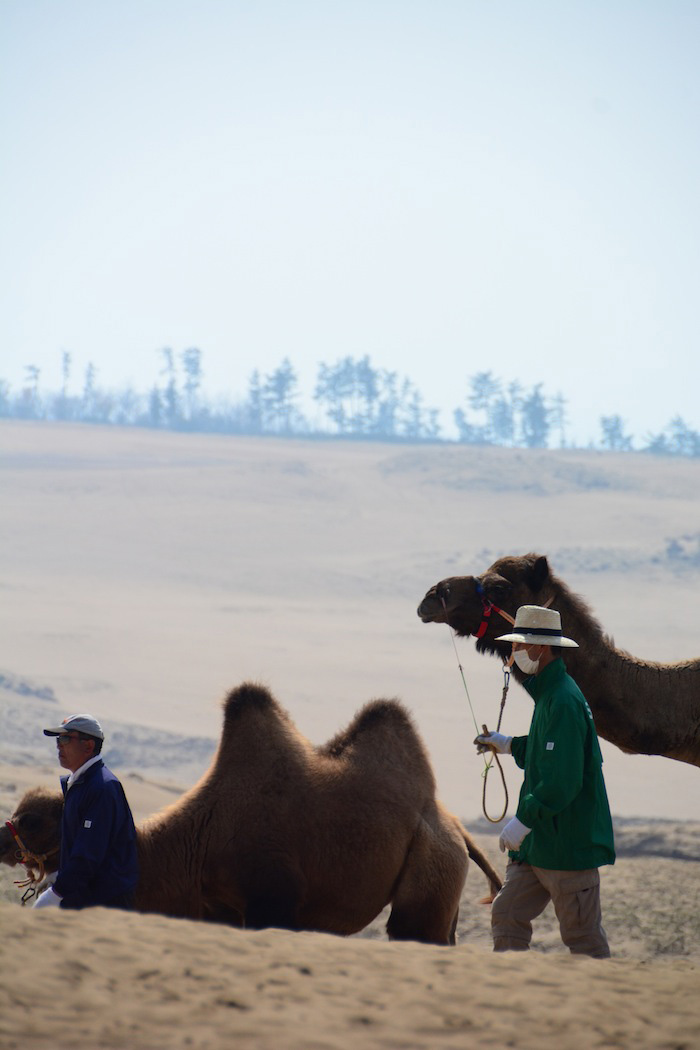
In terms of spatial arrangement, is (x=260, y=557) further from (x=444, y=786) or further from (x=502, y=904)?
(x=502, y=904)

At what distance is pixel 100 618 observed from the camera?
58.7 meters

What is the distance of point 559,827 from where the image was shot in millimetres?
6098

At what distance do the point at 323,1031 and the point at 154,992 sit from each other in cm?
63

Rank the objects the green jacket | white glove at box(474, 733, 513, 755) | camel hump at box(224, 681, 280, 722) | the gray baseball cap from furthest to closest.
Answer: camel hump at box(224, 681, 280, 722), white glove at box(474, 733, 513, 755), the gray baseball cap, the green jacket

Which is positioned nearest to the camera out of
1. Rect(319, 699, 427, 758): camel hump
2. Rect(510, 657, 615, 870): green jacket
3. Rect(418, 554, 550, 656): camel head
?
Rect(510, 657, 615, 870): green jacket

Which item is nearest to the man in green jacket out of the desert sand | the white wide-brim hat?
the white wide-brim hat

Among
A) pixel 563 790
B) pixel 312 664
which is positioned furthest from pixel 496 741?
pixel 312 664

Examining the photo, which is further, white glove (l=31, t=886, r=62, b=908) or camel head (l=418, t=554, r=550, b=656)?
camel head (l=418, t=554, r=550, b=656)

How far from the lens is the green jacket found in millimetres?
5977

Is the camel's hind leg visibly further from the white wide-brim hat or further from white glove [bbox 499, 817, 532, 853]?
the white wide-brim hat

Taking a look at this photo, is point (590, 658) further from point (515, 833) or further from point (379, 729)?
point (515, 833)

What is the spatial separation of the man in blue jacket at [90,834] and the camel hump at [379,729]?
1494mm

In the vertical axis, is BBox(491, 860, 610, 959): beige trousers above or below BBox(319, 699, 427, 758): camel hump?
below

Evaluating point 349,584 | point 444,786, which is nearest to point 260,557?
point 349,584
